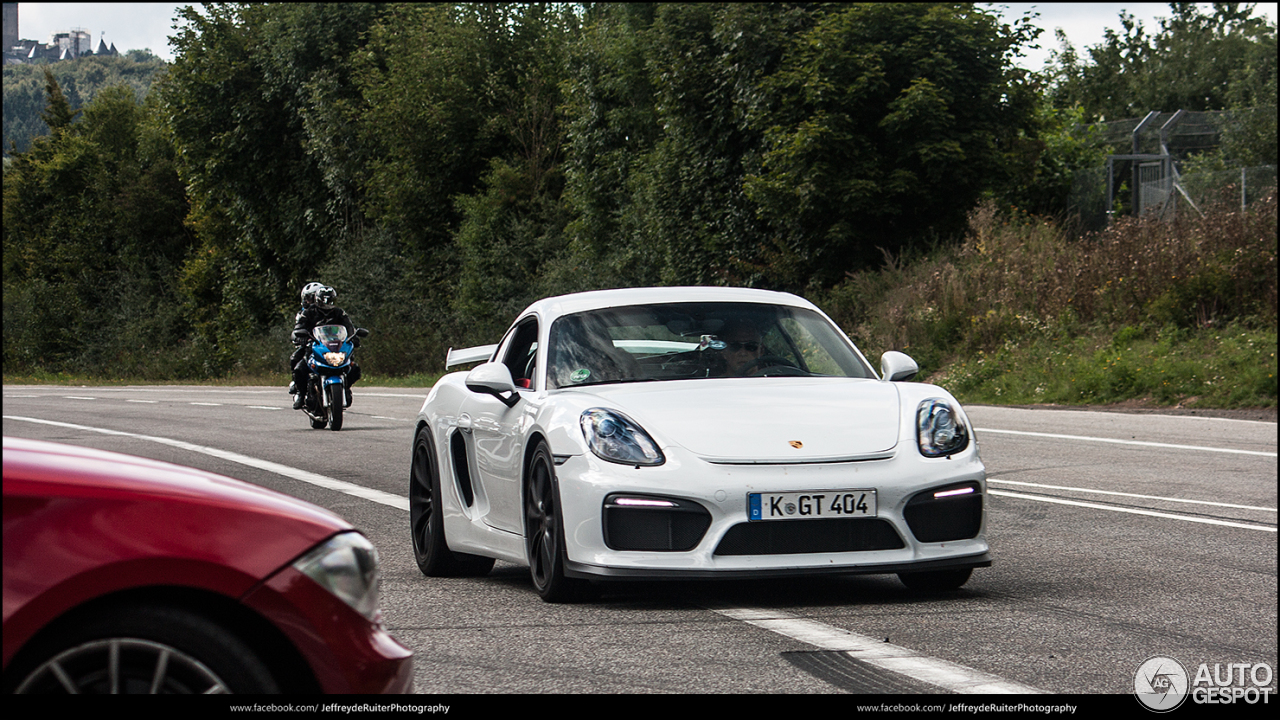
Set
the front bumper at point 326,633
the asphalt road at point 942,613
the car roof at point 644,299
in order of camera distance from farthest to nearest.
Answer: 1. the car roof at point 644,299
2. the asphalt road at point 942,613
3. the front bumper at point 326,633

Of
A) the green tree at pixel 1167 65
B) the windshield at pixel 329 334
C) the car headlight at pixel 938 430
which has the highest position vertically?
the green tree at pixel 1167 65

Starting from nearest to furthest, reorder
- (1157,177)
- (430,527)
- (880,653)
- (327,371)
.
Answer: (880,653), (430,527), (327,371), (1157,177)

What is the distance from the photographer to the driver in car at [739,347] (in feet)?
23.9

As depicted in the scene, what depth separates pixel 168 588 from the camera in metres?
2.98

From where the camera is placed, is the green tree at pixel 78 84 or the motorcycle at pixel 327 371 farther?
the green tree at pixel 78 84

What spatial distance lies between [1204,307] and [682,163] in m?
15.1

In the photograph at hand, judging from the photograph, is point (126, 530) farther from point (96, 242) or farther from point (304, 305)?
point (96, 242)

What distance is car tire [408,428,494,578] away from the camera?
7773 millimetres

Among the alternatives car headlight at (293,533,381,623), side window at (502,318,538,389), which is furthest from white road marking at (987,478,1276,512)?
car headlight at (293,533,381,623)

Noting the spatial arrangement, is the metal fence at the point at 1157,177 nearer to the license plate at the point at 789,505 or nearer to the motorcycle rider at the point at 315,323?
the motorcycle rider at the point at 315,323

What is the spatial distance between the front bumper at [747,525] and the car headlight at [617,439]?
0.05m

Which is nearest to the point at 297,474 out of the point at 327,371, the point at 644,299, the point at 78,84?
the point at 644,299

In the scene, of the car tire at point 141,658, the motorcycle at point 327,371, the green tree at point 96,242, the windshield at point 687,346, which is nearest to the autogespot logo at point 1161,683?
the windshield at point 687,346

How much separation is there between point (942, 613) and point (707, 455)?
1121 millimetres
